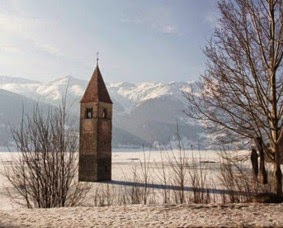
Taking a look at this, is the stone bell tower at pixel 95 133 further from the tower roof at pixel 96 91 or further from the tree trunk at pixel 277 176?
the tree trunk at pixel 277 176

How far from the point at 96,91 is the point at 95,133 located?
526 cm

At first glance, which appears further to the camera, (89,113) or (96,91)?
(89,113)

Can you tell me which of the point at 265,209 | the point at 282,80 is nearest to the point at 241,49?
the point at 282,80

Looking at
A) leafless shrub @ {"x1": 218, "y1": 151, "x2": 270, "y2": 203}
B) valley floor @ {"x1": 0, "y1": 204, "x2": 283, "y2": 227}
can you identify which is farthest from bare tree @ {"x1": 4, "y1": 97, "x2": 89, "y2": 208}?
leafless shrub @ {"x1": 218, "y1": 151, "x2": 270, "y2": 203}

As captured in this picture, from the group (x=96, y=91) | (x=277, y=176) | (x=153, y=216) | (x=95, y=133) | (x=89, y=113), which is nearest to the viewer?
(x=153, y=216)

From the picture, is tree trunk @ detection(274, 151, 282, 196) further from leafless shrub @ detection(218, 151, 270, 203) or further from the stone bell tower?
the stone bell tower

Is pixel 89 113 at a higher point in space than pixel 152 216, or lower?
higher

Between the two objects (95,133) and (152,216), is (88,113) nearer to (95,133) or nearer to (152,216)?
(95,133)

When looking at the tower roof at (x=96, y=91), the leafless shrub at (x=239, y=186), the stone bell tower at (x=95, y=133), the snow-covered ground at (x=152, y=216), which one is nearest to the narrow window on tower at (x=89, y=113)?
the stone bell tower at (x=95, y=133)

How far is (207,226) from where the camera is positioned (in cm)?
495

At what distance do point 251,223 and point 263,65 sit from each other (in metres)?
4.57

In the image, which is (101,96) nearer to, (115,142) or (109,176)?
(109,176)

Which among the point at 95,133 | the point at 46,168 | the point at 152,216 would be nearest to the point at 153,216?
the point at 152,216

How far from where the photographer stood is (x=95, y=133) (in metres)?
41.2
